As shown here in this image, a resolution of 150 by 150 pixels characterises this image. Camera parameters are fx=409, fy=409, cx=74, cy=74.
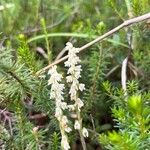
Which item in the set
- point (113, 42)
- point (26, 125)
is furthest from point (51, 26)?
point (26, 125)

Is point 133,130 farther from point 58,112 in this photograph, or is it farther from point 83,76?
point 83,76

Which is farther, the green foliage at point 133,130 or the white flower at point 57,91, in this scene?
the white flower at point 57,91

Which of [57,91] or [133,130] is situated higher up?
[57,91]

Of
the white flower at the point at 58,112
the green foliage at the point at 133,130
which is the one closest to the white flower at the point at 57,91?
the white flower at the point at 58,112

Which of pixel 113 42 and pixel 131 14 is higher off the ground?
pixel 131 14

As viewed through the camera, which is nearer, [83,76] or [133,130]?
[133,130]

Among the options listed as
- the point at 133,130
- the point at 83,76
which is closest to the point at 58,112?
the point at 133,130

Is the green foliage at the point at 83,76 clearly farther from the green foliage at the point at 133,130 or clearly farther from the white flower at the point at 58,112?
the white flower at the point at 58,112

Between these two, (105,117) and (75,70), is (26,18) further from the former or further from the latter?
(75,70)

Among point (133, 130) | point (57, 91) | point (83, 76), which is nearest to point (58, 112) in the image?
point (57, 91)

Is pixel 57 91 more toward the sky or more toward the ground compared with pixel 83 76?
Answer: more toward the sky

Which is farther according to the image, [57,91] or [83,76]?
[83,76]
